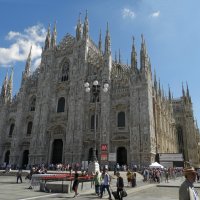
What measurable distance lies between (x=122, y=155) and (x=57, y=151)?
1118cm

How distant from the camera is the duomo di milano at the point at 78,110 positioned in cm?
3186

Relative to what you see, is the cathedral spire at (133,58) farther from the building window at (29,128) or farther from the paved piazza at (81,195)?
the paved piazza at (81,195)

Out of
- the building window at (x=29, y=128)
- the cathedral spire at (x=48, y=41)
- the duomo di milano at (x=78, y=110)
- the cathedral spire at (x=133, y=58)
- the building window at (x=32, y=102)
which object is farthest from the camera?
the cathedral spire at (x=48, y=41)

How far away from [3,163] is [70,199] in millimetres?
33683

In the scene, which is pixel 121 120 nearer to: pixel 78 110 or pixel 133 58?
pixel 78 110

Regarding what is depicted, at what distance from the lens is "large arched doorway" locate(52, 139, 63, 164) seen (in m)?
36.6

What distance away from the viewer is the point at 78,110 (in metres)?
36.0

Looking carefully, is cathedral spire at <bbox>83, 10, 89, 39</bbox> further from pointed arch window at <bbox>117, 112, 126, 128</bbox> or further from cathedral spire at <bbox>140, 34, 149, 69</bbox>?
pointed arch window at <bbox>117, 112, 126, 128</bbox>

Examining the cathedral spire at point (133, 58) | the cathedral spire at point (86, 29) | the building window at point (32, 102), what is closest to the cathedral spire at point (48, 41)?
the cathedral spire at point (86, 29)

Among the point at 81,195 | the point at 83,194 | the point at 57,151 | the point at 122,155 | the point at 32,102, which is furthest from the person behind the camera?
the point at 32,102

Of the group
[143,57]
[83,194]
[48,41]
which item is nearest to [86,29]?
[48,41]

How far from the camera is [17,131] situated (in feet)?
132

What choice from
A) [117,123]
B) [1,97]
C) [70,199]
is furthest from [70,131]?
[70,199]

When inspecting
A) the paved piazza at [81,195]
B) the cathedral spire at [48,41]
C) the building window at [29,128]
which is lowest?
the paved piazza at [81,195]
